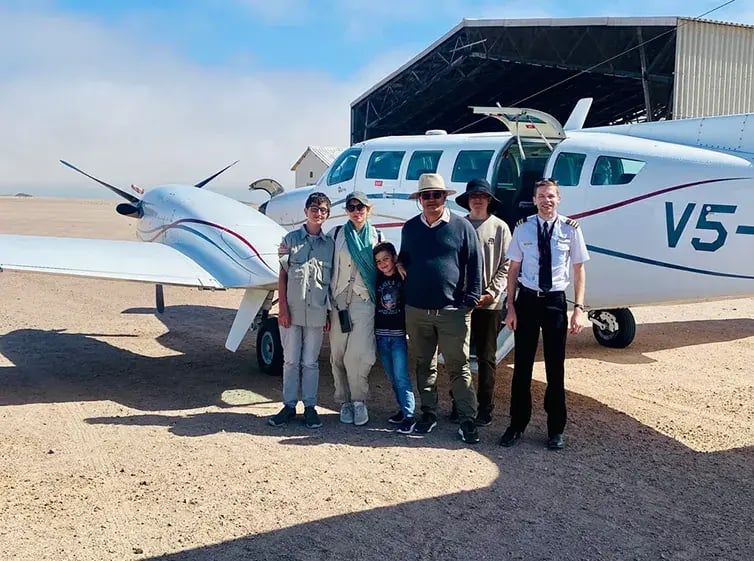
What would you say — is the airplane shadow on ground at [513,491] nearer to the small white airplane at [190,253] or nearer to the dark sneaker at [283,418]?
the dark sneaker at [283,418]

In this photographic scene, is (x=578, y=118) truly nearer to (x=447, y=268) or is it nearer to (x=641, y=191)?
(x=641, y=191)

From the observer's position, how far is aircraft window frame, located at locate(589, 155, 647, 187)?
20.1 ft

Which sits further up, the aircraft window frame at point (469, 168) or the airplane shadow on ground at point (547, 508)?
the aircraft window frame at point (469, 168)

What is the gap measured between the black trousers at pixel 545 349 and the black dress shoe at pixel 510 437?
34 mm

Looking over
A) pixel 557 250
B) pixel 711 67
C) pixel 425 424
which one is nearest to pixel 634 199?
pixel 557 250

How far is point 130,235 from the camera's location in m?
26.7

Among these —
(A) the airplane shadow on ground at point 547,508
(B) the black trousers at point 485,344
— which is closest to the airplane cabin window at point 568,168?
(B) the black trousers at point 485,344

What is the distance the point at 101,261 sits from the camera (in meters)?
7.21

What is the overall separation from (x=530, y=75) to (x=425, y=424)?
20499mm

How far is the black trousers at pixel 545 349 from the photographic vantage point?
503cm

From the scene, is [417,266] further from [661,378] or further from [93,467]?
[661,378]

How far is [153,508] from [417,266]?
252 cm

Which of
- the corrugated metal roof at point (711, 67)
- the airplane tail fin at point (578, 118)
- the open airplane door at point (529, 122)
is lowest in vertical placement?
the open airplane door at point (529, 122)

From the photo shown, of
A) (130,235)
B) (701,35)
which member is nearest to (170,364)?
(701,35)
